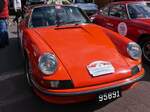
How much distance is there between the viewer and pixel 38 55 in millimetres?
3689

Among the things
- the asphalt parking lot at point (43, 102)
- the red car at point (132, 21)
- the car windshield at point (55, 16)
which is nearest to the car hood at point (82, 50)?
the car windshield at point (55, 16)

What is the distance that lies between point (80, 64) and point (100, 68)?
0.93 feet

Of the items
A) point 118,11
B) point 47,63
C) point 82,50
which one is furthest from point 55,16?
point 118,11

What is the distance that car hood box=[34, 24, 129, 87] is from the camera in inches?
138

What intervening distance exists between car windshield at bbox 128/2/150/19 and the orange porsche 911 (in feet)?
6.20

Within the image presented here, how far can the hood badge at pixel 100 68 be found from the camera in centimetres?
351

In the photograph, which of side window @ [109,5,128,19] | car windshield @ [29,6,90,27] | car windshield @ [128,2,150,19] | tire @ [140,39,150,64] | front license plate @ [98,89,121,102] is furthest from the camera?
side window @ [109,5,128,19]

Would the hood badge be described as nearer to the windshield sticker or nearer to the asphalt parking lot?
the asphalt parking lot

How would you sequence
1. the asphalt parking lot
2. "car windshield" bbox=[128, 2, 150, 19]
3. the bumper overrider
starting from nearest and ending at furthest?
the bumper overrider, the asphalt parking lot, "car windshield" bbox=[128, 2, 150, 19]

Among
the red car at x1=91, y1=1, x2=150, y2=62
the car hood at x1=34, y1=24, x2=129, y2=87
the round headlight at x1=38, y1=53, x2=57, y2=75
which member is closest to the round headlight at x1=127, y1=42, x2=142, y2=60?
the car hood at x1=34, y1=24, x2=129, y2=87

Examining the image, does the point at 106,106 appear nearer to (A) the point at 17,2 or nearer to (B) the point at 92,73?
(B) the point at 92,73

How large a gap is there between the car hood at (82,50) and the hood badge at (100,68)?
0.04 metres

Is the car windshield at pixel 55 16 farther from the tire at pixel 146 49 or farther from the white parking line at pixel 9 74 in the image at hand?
the tire at pixel 146 49

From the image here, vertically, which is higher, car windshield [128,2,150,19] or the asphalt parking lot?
car windshield [128,2,150,19]
